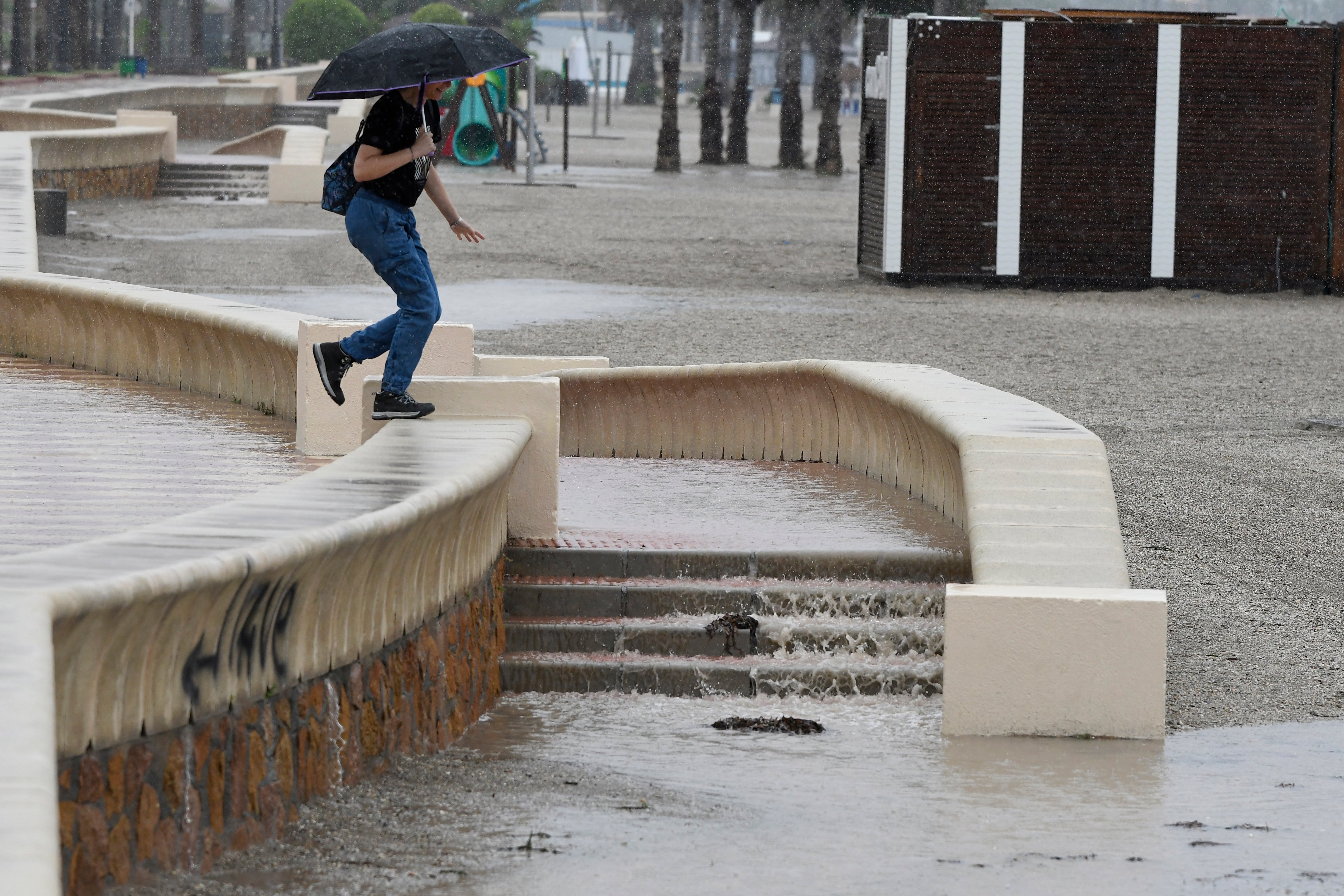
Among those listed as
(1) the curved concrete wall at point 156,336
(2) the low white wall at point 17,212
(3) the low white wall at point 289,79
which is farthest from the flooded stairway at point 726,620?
(3) the low white wall at point 289,79

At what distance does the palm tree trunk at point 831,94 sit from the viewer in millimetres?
45156

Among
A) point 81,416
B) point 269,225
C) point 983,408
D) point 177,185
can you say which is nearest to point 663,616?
point 983,408

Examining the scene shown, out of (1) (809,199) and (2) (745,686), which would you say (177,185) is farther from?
(2) (745,686)

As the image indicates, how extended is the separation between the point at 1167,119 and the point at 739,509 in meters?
15.1

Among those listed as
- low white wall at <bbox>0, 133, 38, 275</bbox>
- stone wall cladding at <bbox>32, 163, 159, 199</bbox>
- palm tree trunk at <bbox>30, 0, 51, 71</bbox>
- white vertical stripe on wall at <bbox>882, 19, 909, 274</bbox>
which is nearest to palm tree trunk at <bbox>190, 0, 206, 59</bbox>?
palm tree trunk at <bbox>30, 0, 51, 71</bbox>

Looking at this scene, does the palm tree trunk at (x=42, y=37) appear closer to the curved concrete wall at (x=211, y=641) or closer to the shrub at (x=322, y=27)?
the shrub at (x=322, y=27)

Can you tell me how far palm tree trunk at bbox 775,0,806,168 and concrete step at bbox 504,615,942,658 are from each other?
39.1m

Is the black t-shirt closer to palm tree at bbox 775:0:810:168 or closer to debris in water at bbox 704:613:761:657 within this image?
debris in water at bbox 704:613:761:657

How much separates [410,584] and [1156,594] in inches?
98.1

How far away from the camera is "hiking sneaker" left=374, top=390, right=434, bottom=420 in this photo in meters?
7.33

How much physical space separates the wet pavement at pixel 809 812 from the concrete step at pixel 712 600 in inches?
20.1

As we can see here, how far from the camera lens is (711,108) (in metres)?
47.8

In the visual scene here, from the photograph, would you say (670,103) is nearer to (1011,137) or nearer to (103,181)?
(103,181)

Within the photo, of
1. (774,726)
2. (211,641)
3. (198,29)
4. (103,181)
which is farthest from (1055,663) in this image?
(198,29)
